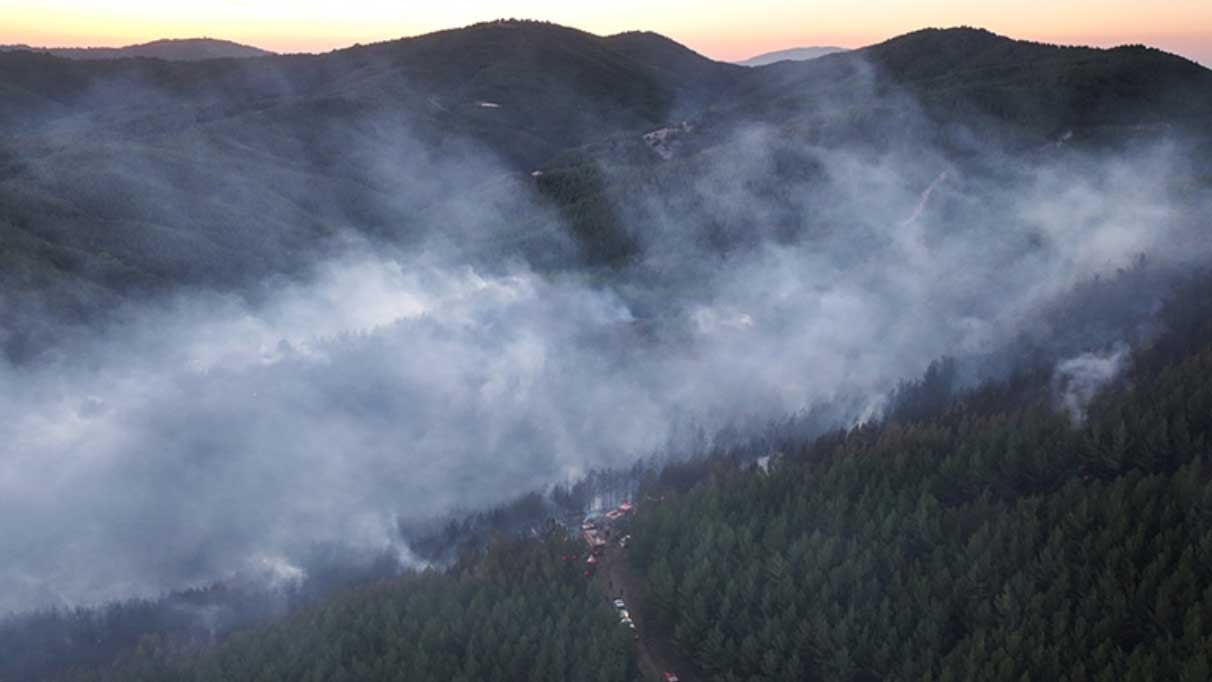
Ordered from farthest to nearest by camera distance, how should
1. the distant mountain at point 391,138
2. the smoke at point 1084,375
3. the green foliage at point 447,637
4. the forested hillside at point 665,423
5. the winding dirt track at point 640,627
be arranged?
1. the distant mountain at point 391,138
2. the smoke at point 1084,375
3. the winding dirt track at point 640,627
4. the green foliage at point 447,637
5. the forested hillside at point 665,423

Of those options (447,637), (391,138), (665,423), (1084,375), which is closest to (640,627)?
(447,637)

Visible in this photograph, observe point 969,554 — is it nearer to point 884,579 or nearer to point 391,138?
point 884,579

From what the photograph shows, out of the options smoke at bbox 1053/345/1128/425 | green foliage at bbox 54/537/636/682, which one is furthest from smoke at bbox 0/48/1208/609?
green foliage at bbox 54/537/636/682

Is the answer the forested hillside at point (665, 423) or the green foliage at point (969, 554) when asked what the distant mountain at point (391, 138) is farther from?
the green foliage at point (969, 554)

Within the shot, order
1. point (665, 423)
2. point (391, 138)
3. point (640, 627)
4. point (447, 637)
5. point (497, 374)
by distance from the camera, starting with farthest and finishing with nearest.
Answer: point (391, 138) < point (497, 374) < point (665, 423) < point (640, 627) < point (447, 637)

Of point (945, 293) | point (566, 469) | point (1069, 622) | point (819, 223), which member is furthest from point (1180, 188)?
point (1069, 622)

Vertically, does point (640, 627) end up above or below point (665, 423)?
below

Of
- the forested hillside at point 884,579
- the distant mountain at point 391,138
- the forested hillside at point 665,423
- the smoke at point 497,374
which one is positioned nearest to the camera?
the forested hillside at point 884,579

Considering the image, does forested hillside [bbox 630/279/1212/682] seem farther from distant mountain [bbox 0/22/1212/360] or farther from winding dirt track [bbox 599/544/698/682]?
distant mountain [bbox 0/22/1212/360]

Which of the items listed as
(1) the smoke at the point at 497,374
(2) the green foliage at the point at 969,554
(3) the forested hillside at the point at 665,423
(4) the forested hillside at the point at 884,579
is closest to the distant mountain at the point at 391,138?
(3) the forested hillside at the point at 665,423
